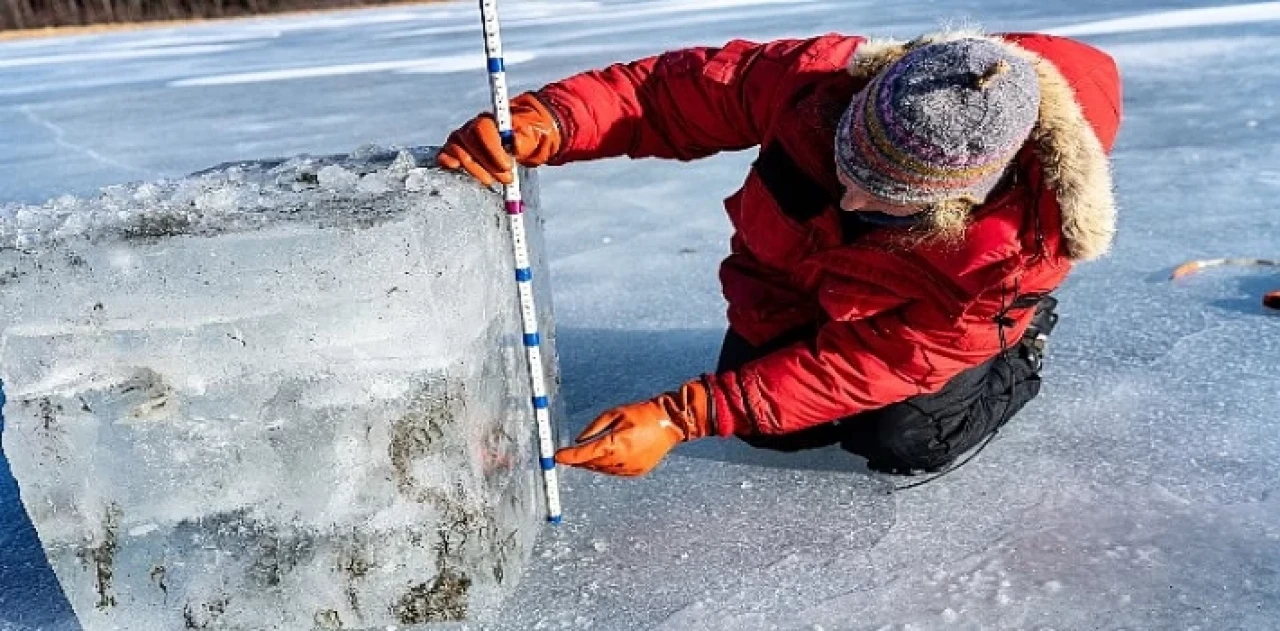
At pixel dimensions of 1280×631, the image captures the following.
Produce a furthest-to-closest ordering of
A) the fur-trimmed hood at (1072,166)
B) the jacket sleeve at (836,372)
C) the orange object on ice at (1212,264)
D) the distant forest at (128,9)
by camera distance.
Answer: the distant forest at (128,9)
the orange object on ice at (1212,264)
the jacket sleeve at (836,372)
the fur-trimmed hood at (1072,166)

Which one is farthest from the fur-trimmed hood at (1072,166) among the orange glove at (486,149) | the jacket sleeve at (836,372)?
the orange glove at (486,149)

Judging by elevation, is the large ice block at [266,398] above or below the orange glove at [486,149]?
below

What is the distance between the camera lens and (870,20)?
27.7ft

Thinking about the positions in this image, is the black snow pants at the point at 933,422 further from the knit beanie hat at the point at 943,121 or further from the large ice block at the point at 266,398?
the large ice block at the point at 266,398

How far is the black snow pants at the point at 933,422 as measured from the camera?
1.80 m

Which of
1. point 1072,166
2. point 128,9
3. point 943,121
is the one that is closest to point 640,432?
point 943,121

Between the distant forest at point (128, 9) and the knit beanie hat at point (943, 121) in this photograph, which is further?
the distant forest at point (128, 9)

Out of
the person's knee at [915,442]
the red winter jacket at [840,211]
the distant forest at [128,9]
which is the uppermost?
the distant forest at [128,9]

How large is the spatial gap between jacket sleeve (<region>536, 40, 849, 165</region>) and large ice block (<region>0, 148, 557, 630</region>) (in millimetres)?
351

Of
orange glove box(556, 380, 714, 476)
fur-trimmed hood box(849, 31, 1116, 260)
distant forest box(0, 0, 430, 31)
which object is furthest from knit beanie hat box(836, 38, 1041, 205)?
distant forest box(0, 0, 430, 31)

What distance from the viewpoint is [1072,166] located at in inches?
56.2

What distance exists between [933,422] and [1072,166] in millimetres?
579

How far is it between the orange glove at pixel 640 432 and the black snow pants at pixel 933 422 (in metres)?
0.31

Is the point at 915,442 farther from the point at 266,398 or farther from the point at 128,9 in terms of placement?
the point at 128,9
